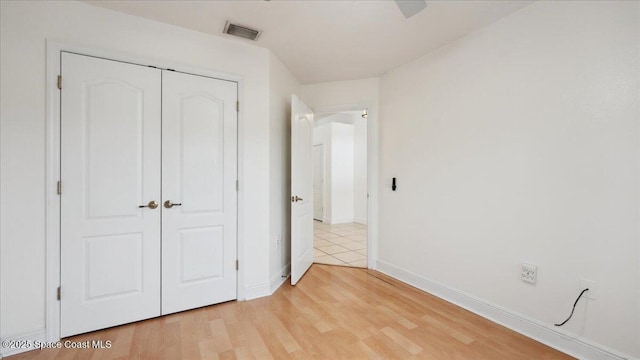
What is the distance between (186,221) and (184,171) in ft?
1.47

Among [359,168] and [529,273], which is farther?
[359,168]

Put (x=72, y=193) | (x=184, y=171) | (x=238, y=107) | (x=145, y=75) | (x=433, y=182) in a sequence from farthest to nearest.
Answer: (x=433, y=182), (x=238, y=107), (x=184, y=171), (x=145, y=75), (x=72, y=193)

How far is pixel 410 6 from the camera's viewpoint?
193cm

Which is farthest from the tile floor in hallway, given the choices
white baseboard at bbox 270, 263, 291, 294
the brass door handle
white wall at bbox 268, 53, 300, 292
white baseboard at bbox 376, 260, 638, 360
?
the brass door handle

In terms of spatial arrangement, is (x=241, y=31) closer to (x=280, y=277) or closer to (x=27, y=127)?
(x=27, y=127)

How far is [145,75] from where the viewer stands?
84.7 inches

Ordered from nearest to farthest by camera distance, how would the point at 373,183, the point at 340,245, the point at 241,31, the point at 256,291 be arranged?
the point at 241,31 < the point at 256,291 < the point at 373,183 < the point at 340,245

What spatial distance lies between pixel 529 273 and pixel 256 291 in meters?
2.36

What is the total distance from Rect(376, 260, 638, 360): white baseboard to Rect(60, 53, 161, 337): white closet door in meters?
2.63

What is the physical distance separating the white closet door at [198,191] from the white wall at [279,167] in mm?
419

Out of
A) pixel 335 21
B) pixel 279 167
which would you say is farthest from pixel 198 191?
pixel 335 21

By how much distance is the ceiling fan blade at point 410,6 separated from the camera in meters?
1.88

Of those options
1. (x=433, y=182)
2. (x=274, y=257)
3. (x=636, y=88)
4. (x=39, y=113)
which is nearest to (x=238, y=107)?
(x=39, y=113)

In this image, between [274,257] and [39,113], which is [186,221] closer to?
[274,257]
